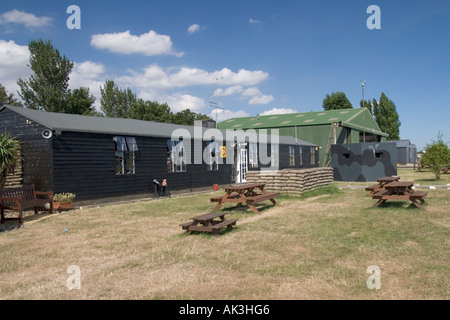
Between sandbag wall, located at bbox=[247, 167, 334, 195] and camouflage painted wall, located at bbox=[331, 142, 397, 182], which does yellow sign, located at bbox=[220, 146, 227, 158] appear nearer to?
sandbag wall, located at bbox=[247, 167, 334, 195]

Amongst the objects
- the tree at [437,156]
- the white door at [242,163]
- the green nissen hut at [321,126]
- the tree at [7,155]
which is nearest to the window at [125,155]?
the tree at [7,155]

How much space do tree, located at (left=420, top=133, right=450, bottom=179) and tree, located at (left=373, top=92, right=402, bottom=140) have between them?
131ft

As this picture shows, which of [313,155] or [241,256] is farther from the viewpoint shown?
[313,155]

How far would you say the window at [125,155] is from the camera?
14656mm

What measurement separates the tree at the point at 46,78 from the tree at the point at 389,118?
1873 inches

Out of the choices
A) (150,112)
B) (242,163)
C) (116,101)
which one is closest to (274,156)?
(242,163)

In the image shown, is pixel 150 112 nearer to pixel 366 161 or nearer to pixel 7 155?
pixel 366 161

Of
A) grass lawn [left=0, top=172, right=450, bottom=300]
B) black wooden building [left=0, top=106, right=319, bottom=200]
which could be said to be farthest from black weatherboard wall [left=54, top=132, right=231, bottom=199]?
grass lawn [left=0, top=172, right=450, bottom=300]

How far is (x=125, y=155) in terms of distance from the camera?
15.0 m

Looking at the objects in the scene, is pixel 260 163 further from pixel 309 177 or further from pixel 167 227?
pixel 167 227

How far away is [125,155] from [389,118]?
177 ft

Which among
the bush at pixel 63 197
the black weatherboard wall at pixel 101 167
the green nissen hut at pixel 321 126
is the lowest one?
the bush at pixel 63 197

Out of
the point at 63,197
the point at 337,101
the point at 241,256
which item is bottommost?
the point at 241,256

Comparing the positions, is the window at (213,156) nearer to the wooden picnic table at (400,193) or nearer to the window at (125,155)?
the window at (125,155)
